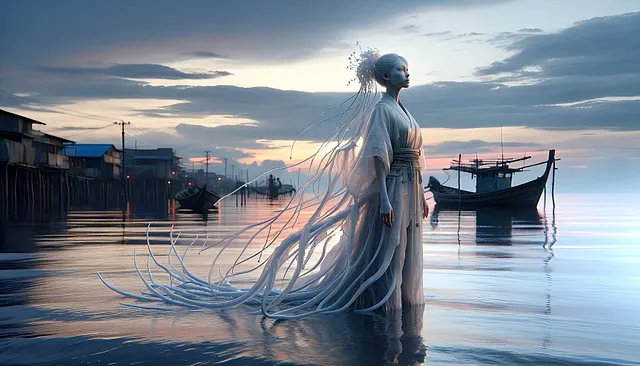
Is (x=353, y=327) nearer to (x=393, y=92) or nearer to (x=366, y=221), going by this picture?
(x=366, y=221)

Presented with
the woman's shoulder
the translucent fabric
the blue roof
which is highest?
the blue roof

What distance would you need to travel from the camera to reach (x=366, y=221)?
588 cm

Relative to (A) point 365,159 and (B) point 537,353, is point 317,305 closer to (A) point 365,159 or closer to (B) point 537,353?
(A) point 365,159

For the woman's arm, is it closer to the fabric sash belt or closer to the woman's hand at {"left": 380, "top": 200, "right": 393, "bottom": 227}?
the woman's hand at {"left": 380, "top": 200, "right": 393, "bottom": 227}

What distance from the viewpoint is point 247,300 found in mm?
5957

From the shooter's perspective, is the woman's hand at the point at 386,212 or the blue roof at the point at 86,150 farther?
the blue roof at the point at 86,150

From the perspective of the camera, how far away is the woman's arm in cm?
555

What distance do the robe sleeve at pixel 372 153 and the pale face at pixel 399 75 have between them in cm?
25

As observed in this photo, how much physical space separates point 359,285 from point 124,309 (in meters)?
1.97

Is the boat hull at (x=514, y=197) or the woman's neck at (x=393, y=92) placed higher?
the woman's neck at (x=393, y=92)

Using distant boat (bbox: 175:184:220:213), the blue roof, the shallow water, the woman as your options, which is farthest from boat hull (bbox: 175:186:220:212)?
the woman

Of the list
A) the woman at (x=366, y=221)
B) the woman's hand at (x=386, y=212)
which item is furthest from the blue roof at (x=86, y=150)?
the woman's hand at (x=386, y=212)

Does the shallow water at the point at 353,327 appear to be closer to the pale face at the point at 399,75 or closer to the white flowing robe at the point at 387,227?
the white flowing robe at the point at 387,227

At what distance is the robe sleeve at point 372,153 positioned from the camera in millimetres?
5609
